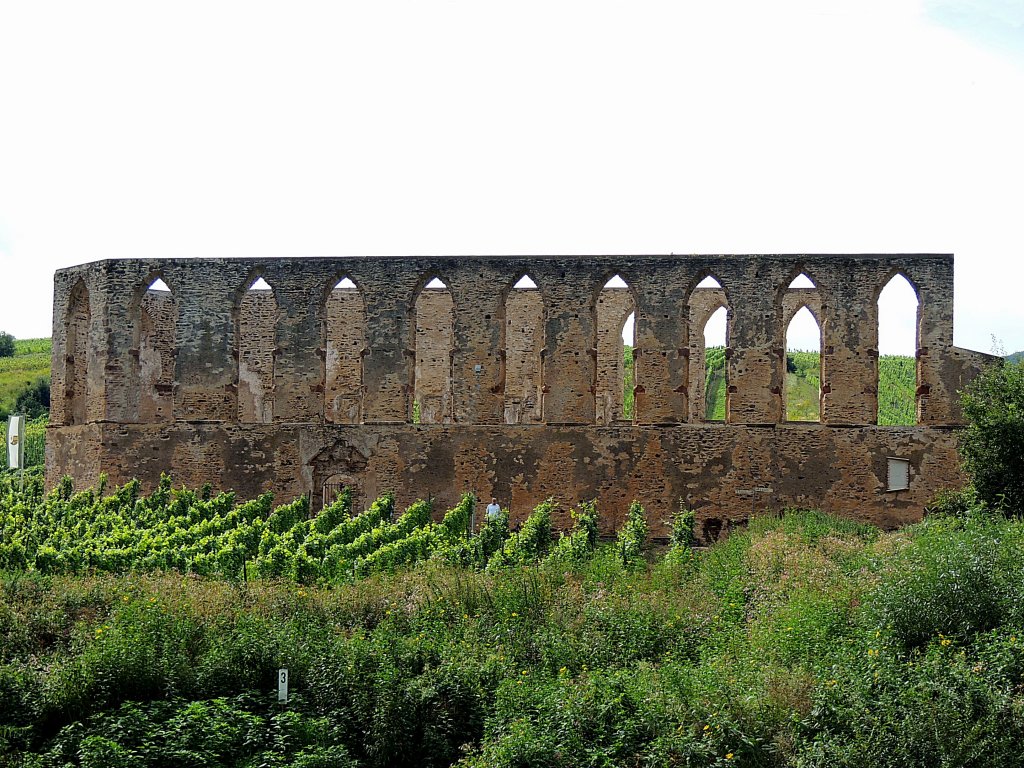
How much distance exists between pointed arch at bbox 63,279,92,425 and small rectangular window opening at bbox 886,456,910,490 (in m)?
17.0

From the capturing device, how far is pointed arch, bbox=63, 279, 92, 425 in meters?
26.5

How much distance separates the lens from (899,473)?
76.2ft

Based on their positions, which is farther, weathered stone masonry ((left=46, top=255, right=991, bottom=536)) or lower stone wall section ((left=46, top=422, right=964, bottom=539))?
weathered stone masonry ((left=46, top=255, right=991, bottom=536))

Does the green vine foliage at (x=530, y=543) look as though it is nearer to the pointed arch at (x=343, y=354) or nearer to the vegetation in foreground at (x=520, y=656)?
the vegetation in foreground at (x=520, y=656)

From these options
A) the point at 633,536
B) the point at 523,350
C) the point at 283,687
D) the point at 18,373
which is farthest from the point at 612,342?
the point at 18,373

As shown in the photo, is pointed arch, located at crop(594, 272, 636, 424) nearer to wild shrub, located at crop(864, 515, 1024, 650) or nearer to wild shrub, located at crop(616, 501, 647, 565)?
wild shrub, located at crop(616, 501, 647, 565)

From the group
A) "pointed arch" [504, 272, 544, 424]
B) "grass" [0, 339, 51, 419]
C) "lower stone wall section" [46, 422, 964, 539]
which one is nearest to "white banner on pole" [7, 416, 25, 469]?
"lower stone wall section" [46, 422, 964, 539]

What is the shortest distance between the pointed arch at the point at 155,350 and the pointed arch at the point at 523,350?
8.20 metres

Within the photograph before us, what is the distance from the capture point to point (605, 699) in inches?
495

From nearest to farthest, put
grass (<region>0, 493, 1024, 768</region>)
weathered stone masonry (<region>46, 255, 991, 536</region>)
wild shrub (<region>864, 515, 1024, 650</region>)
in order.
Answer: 1. grass (<region>0, 493, 1024, 768</region>)
2. wild shrub (<region>864, 515, 1024, 650</region>)
3. weathered stone masonry (<region>46, 255, 991, 536</region>)

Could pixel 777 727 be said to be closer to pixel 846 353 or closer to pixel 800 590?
pixel 800 590

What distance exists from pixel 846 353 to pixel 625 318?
7634 mm

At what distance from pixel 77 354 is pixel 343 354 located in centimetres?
716

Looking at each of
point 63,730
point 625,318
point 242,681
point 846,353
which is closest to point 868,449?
point 846,353
